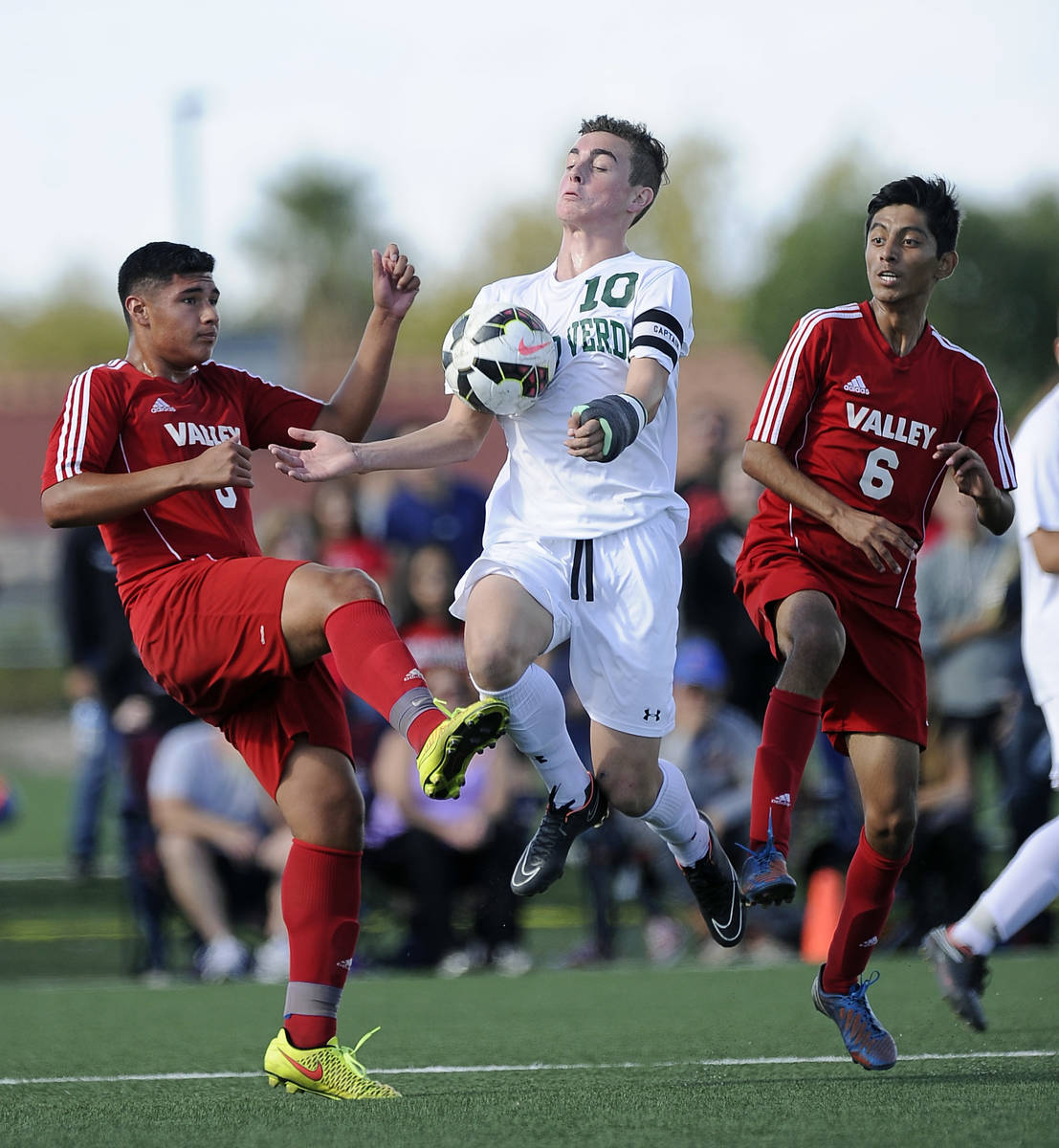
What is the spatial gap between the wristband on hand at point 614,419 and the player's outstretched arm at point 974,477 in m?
1.03

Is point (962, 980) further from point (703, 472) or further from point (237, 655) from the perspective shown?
point (703, 472)

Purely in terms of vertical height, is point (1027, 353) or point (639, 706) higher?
point (639, 706)

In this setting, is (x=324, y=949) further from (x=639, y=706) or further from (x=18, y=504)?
(x=18, y=504)

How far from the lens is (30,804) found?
19.3 metres

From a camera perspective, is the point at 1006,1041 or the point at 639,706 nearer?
the point at 639,706

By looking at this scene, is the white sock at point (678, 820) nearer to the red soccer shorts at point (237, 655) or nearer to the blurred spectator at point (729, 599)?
the red soccer shorts at point (237, 655)

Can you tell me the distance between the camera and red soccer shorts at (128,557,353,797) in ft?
17.0

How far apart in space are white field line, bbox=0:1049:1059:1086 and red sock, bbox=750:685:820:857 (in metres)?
0.99

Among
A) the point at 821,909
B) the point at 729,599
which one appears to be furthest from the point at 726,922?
the point at 729,599

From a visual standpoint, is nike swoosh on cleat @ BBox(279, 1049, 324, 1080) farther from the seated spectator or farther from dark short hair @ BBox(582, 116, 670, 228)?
the seated spectator

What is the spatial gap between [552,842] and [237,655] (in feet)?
3.79

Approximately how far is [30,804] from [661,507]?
49.5ft

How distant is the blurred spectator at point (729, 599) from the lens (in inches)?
409

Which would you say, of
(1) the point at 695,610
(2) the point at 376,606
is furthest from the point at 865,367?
(1) the point at 695,610
